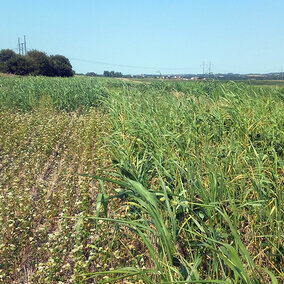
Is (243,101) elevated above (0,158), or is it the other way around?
(243,101)

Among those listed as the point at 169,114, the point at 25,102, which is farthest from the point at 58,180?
the point at 25,102

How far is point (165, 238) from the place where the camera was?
212 cm

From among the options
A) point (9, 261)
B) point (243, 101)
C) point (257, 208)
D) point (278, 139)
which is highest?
point (243, 101)

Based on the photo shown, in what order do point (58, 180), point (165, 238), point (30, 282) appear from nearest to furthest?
point (165, 238), point (30, 282), point (58, 180)

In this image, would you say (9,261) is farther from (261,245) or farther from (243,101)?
(243,101)

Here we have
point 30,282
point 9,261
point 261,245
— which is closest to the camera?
point 261,245

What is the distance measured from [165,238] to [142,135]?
9.45ft

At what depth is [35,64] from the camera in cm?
6494

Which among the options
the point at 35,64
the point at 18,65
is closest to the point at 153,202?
the point at 18,65

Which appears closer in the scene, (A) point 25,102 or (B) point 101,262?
(B) point 101,262

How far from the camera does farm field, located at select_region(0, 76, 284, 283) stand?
2.37 meters

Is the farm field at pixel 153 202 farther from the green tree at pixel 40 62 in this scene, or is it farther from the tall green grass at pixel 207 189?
the green tree at pixel 40 62

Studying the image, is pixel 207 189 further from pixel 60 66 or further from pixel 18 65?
pixel 60 66

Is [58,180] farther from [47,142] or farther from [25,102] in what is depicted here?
[25,102]
